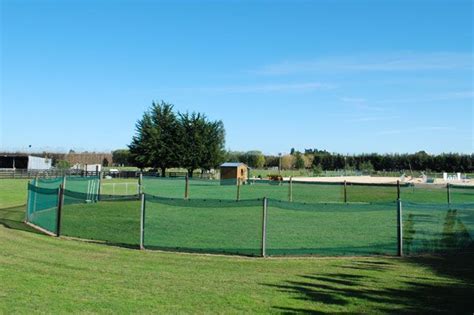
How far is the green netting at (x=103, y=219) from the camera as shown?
13828 mm

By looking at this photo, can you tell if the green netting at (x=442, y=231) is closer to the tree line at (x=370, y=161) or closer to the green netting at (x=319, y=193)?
the green netting at (x=319, y=193)

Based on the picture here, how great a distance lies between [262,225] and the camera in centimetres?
1130

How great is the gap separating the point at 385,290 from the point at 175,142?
5728 centimetres

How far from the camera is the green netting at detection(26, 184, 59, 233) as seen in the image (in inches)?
619

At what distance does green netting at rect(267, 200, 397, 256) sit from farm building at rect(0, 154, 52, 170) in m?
66.0

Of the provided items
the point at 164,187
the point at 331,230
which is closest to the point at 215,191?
the point at 164,187

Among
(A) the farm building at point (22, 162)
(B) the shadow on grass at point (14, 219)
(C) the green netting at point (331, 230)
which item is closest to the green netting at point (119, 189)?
(B) the shadow on grass at point (14, 219)

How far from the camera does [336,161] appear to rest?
12288 centimetres

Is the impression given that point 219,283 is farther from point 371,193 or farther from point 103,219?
point 371,193

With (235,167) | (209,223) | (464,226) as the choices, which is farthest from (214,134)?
(464,226)

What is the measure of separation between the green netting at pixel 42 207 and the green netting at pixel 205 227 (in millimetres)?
2944

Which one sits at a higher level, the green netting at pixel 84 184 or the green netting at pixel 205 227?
the green netting at pixel 84 184

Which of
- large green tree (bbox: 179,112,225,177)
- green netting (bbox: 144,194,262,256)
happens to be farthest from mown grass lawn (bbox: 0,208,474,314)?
large green tree (bbox: 179,112,225,177)

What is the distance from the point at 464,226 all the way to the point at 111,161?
11580cm
